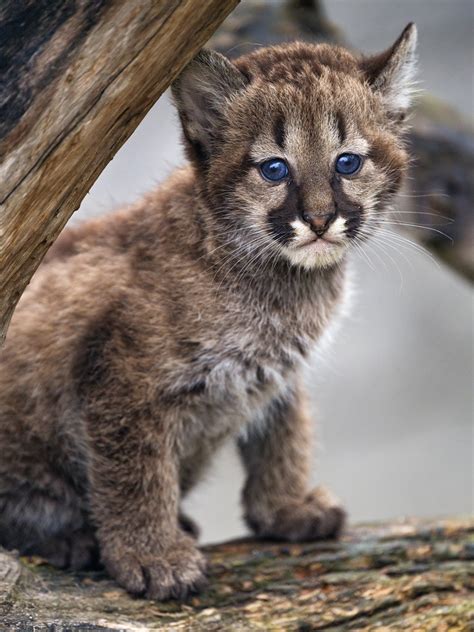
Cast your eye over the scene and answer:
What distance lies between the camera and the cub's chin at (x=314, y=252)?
4840 millimetres

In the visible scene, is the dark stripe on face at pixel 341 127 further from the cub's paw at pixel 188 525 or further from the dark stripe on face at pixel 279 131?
the cub's paw at pixel 188 525

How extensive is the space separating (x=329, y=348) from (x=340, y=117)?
4.70 ft

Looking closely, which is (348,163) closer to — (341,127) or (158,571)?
(341,127)

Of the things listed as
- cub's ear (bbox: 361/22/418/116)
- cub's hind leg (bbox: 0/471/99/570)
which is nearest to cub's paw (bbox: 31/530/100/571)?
cub's hind leg (bbox: 0/471/99/570)

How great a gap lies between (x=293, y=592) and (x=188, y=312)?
1.50 m

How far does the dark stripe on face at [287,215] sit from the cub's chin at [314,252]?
54 millimetres

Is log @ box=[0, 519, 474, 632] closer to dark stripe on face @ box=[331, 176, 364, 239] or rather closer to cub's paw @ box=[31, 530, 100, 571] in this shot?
cub's paw @ box=[31, 530, 100, 571]

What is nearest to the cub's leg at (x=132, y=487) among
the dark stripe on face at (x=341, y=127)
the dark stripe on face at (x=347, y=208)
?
the dark stripe on face at (x=347, y=208)

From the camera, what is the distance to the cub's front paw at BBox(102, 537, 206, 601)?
16.5ft

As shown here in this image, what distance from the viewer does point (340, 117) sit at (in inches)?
195

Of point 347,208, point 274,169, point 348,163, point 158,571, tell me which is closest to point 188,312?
point 274,169

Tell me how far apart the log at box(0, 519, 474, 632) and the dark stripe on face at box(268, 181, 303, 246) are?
69.1 inches

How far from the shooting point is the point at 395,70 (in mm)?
5238

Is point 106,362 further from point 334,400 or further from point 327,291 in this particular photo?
point 334,400
